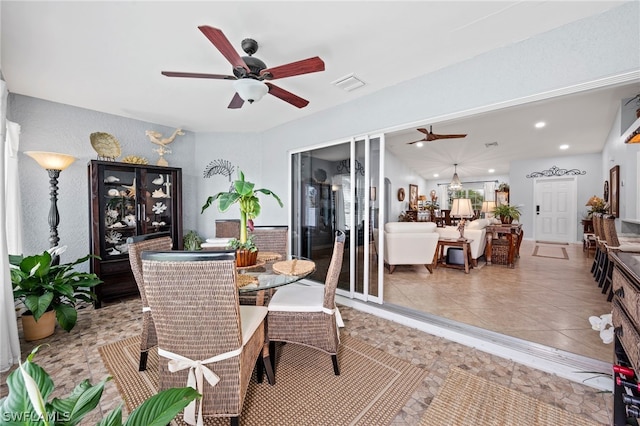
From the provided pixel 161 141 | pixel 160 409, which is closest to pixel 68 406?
pixel 160 409

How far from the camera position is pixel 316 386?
5.81ft

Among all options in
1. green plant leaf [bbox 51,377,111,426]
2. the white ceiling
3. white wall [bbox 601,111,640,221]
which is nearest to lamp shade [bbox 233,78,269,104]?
the white ceiling

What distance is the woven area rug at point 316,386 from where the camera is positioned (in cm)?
152

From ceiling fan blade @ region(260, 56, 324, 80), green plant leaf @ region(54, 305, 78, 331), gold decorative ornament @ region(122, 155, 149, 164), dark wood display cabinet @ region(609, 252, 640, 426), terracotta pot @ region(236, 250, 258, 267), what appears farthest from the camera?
gold decorative ornament @ region(122, 155, 149, 164)

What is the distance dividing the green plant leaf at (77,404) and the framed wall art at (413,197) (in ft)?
30.5

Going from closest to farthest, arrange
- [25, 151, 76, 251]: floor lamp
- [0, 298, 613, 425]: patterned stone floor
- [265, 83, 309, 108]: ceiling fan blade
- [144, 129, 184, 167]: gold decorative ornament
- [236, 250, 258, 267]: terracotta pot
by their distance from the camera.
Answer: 1. [0, 298, 613, 425]: patterned stone floor
2. [236, 250, 258, 267]: terracotta pot
3. [265, 83, 309, 108]: ceiling fan blade
4. [25, 151, 76, 251]: floor lamp
5. [144, 129, 184, 167]: gold decorative ornament

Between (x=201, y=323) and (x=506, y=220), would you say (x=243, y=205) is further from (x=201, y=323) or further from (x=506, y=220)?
(x=506, y=220)

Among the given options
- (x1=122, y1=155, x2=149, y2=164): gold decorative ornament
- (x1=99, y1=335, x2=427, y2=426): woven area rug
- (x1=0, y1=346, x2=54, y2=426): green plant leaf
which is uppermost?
(x1=122, y1=155, x2=149, y2=164): gold decorative ornament

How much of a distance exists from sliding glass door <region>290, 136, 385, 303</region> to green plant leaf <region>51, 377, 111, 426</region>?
2603 mm

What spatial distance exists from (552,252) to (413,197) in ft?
13.9

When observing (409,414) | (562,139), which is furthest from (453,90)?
(562,139)

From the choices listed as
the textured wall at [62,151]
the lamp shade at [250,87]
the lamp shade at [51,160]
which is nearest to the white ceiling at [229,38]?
the textured wall at [62,151]

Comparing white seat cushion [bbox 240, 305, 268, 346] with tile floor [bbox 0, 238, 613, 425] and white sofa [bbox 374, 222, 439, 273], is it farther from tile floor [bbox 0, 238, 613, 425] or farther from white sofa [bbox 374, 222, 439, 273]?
white sofa [bbox 374, 222, 439, 273]

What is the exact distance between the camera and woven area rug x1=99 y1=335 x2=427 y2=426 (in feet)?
5.00
